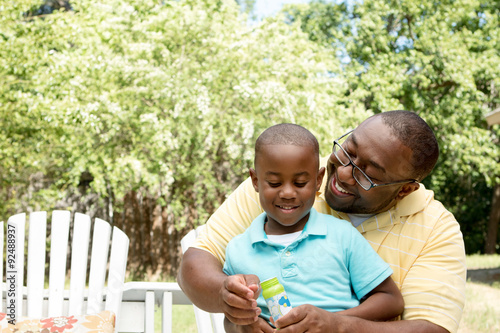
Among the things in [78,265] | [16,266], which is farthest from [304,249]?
[16,266]

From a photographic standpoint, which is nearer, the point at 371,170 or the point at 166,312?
the point at 371,170

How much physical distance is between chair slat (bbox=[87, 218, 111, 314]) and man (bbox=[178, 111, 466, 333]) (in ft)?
4.31

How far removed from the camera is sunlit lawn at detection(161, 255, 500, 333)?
620 cm

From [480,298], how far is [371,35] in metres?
5.80

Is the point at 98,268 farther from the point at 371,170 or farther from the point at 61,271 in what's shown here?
the point at 371,170

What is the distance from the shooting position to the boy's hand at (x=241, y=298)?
1428 mm

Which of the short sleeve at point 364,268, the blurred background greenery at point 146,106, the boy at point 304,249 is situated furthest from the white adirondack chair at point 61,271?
the blurred background greenery at point 146,106

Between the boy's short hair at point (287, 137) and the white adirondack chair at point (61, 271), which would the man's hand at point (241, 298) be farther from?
the white adirondack chair at point (61, 271)

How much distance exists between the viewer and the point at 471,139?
10734 millimetres

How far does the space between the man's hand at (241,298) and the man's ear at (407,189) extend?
0.67 m

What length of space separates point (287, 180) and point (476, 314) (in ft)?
19.5

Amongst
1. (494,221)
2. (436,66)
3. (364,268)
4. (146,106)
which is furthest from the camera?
(494,221)

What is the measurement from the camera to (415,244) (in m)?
1.78

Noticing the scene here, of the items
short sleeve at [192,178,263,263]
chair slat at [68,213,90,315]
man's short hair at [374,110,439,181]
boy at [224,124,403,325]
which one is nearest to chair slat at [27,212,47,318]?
chair slat at [68,213,90,315]
